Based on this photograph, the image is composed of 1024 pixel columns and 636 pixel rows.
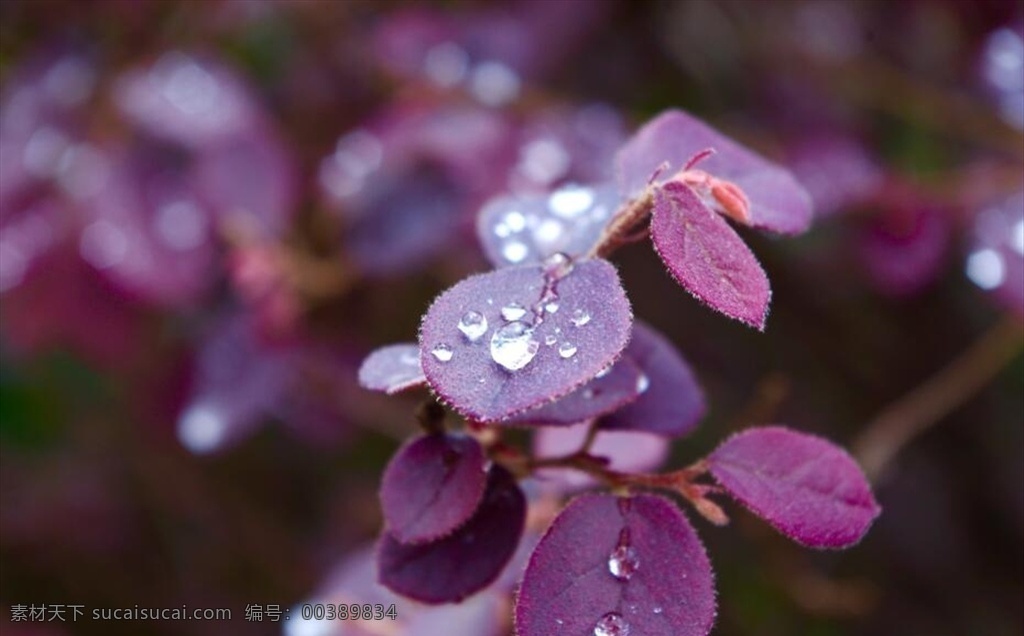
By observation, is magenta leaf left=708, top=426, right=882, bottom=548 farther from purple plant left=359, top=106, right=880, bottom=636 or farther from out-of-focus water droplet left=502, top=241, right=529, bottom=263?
out-of-focus water droplet left=502, top=241, right=529, bottom=263

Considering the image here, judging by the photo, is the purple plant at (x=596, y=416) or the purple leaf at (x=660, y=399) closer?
the purple plant at (x=596, y=416)

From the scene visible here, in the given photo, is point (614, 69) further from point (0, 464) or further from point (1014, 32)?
point (0, 464)

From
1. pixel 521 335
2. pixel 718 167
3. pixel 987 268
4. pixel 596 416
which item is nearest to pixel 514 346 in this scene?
pixel 521 335

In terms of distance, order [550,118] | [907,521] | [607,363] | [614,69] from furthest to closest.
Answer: [907,521], [614,69], [550,118], [607,363]

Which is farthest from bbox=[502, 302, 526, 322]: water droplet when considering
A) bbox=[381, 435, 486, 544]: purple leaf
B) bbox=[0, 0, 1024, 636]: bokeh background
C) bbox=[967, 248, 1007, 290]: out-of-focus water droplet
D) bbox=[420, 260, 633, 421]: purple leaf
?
bbox=[967, 248, 1007, 290]: out-of-focus water droplet

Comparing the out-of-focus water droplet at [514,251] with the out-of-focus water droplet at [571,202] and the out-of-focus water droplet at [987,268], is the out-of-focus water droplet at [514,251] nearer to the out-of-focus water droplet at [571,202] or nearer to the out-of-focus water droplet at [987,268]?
the out-of-focus water droplet at [571,202]

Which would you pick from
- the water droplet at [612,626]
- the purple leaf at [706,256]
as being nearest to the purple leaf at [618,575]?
the water droplet at [612,626]

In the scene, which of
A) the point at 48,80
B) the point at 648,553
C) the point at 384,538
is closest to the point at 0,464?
the point at 48,80

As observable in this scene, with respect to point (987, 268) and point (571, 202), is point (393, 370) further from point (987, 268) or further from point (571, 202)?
point (987, 268)
